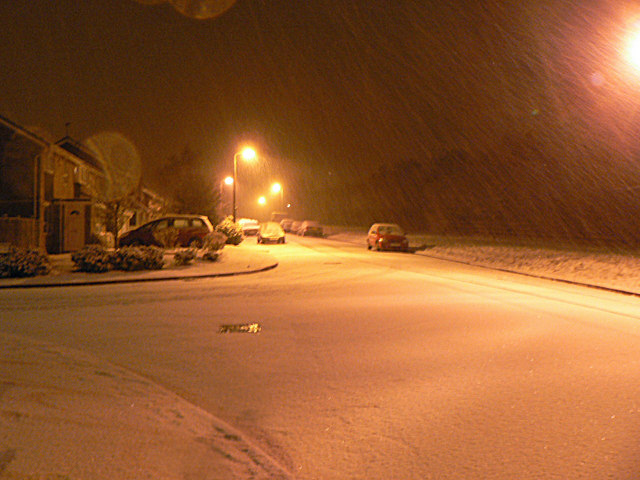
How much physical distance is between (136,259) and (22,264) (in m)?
3.33

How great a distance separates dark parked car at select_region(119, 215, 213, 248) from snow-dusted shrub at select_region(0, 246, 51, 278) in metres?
8.40

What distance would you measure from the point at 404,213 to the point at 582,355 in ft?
192

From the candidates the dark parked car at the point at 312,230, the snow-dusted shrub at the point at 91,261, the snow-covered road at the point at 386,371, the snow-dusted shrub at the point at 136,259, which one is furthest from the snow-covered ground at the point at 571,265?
the dark parked car at the point at 312,230

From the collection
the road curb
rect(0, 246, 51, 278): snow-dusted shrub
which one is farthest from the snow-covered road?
rect(0, 246, 51, 278): snow-dusted shrub

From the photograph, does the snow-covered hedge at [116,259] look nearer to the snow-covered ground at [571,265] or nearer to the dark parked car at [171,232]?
the dark parked car at [171,232]

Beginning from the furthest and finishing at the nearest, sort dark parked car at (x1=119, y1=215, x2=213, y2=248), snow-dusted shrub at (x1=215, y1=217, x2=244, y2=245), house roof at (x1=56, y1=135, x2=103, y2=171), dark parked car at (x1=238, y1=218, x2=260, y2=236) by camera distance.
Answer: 1. dark parked car at (x1=238, y1=218, x2=260, y2=236)
2. house roof at (x1=56, y1=135, x2=103, y2=171)
3. snow-dusted shrub at (x1=215, y1=217, x2=244, y2=245)
4. dark parked car at (x1=119, y1=215, x2=213, y2=248)

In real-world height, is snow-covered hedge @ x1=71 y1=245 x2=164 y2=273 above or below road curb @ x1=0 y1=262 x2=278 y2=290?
above

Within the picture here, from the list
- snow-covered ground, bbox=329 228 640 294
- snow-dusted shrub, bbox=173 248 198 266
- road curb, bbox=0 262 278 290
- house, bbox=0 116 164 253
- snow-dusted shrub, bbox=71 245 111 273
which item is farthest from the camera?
house, bbox=0 116 164 253

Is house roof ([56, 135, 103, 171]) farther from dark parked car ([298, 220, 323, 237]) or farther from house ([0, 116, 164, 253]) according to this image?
dark parked car ([298, 220, 323, 237])

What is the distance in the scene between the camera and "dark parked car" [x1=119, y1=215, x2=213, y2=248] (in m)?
25.6

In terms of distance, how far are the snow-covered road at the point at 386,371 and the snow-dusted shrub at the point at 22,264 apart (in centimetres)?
349

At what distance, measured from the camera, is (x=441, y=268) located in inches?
835

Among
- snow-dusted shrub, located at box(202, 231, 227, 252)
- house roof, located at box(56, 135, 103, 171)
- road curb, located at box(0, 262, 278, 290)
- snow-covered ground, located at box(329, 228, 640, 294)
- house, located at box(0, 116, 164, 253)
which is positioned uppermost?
house roof, located at box(56, 135, 103, 171)

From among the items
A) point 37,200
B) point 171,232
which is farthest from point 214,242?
point 37,200
